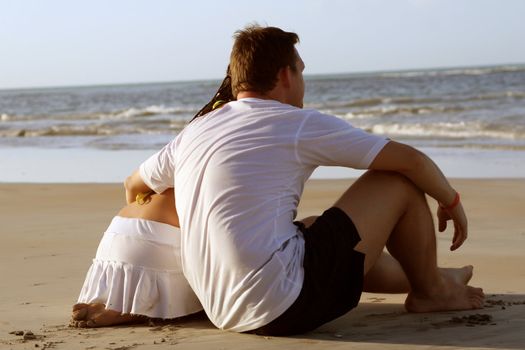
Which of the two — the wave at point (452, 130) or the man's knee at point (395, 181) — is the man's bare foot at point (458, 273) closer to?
the man's knee at point (395, 181)

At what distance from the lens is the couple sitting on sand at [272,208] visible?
11.3 ft

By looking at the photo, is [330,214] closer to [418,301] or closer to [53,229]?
[418,301]

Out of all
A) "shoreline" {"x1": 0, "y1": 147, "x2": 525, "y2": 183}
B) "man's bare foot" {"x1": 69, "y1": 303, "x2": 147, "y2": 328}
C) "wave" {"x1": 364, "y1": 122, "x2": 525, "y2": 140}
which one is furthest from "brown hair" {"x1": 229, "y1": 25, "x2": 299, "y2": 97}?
"wave" {"x1": 364, "y1": 122, "x2": 525, "y2": 140}

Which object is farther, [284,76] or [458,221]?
[458,221]

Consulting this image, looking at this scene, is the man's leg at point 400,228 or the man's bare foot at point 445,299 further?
the man's bare foot at point 445,299

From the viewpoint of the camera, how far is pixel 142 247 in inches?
155

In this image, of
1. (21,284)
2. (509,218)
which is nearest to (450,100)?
(509,218)

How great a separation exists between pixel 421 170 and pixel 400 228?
285 mm

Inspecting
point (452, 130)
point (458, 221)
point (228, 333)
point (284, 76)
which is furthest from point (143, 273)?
point (452, 130)

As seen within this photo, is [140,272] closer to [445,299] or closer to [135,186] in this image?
[135,186]

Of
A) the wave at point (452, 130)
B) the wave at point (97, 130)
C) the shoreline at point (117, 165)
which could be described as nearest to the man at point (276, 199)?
the shoreline at point (117, 165)

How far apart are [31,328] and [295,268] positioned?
1.34m

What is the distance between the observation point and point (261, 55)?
3502mm

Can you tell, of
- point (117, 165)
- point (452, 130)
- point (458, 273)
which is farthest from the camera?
point (452, 130)
